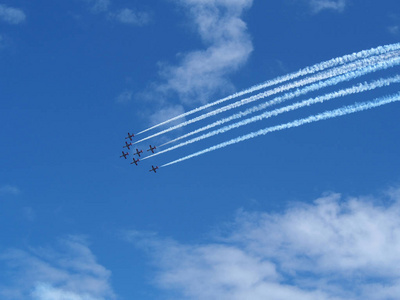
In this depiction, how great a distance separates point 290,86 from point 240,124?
8.37 m

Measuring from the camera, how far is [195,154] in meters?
49.8

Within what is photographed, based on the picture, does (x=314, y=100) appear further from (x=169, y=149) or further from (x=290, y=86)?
(x=169, y=149)

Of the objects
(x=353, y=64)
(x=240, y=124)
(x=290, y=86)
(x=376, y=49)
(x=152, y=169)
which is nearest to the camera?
(x=376, y=49)

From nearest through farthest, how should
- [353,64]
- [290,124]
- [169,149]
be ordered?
[353,64] < [290,124] < [169,149]

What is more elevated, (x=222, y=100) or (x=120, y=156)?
(x=120, y=156)

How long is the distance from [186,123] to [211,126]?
340 cm

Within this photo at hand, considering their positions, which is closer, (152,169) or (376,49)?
(376,49)

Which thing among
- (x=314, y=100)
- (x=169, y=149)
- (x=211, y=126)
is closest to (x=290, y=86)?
(x=314, y=100)

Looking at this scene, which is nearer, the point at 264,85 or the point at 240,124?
the point at 264,85

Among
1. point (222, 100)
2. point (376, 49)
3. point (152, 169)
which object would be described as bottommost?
point (376, 49)

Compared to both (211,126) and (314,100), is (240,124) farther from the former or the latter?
(314,100)

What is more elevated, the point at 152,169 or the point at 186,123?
the point at 152,169

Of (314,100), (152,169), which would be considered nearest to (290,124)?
(314,100)

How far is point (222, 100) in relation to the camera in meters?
43.4
